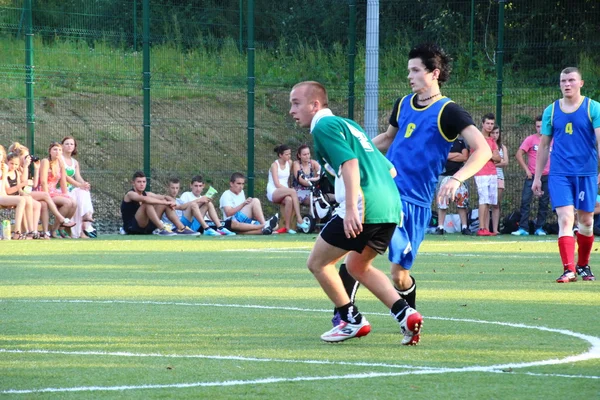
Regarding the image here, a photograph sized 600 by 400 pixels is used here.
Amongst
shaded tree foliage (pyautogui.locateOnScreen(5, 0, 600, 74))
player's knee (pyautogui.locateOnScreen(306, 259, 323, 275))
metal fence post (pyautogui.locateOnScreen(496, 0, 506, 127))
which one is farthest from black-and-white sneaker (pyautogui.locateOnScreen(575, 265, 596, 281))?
shaded tree foliage (pyautogui.locateOnScreen(5, 0, 600, 74))

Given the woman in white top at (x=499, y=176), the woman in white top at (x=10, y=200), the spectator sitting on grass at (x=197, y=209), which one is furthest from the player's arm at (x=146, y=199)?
the woman in white top at (x=499, y=176)

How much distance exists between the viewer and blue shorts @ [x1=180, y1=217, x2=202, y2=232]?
1784 centimetres

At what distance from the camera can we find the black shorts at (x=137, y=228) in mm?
17641

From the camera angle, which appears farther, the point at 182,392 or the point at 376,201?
the point at 376,201

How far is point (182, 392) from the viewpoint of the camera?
15.2 feet

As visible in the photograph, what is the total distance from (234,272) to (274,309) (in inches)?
119

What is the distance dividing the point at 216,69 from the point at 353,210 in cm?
1520

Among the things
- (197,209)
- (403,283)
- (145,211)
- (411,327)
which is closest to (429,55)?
(403,283)

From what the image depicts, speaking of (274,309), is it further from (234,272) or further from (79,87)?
(79,87)

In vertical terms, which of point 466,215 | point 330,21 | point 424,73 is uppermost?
point 330,21

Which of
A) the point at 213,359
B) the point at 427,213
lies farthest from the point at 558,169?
the point at 213,359

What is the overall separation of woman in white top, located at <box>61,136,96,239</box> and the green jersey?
37.8 ft

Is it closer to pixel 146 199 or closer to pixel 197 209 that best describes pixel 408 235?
pixel 146 199

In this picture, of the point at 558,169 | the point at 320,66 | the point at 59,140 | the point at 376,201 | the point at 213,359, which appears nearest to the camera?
the point at 213,359
